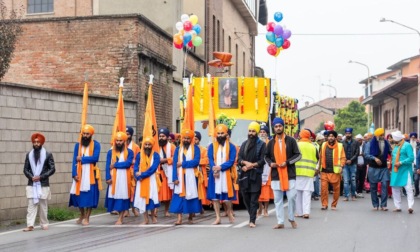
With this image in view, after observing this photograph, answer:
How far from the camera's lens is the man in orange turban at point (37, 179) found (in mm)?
14961

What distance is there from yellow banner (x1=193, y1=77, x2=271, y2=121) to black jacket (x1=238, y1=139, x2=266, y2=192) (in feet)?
16.7

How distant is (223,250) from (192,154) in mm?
4806

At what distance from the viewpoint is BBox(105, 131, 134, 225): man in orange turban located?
16.2 metres

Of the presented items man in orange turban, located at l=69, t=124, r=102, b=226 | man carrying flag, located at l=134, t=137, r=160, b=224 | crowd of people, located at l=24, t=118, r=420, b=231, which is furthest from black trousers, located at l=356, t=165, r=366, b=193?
man in orange turban, located at l=69, t=124, r=102, b=226

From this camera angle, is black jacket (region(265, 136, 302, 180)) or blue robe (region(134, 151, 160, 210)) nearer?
black jacket (region(265, 136, 302, 180))

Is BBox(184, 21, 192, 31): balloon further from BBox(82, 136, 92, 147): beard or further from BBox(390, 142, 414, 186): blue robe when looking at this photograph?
BBox(82, 136, 92, 147): beard

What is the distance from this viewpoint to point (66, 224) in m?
16.1

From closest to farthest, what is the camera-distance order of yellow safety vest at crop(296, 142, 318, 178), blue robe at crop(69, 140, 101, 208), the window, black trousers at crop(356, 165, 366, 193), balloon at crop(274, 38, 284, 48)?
blue robe at crop(69, 140, 101, 208), yellow safety vest at crop(296, 142, 318, 178), black trousers at crop(356, 165, 366, 193), balloon at crop(274, 38, 284, 48), the window

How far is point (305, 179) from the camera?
17.1 meters

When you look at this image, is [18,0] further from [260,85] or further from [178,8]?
[260,85]

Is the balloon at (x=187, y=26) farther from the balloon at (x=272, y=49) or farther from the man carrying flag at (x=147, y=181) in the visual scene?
the man carrying flag at (x=147, y=181)

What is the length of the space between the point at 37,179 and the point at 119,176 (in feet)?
6.17

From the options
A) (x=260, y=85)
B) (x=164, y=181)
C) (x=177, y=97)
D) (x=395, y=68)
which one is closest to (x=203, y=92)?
(x=260, y=85)

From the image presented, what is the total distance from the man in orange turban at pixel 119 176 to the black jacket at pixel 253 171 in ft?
7.62
